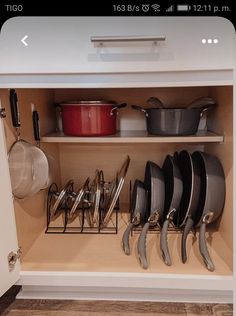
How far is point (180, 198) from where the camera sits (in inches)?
35.3

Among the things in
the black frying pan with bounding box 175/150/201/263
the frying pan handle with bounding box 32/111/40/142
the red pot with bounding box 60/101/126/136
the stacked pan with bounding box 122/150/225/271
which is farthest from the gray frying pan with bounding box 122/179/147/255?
the frying pan handle with bounding box 32/111/40/142

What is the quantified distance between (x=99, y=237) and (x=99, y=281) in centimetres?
21

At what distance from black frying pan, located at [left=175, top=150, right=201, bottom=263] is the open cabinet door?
446 mm

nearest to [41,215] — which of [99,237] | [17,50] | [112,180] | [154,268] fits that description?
[99,237]

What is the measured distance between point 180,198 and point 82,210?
1.14 feet

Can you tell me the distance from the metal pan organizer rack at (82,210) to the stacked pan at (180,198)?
113 millimetres

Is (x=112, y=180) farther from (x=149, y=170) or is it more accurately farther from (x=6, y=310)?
(x=6, y=310)

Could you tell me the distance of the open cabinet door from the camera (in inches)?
24.8

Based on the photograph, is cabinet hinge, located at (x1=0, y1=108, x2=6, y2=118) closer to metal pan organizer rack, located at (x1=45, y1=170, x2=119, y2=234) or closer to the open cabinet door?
the open cabinet door

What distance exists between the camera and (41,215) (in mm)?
944
